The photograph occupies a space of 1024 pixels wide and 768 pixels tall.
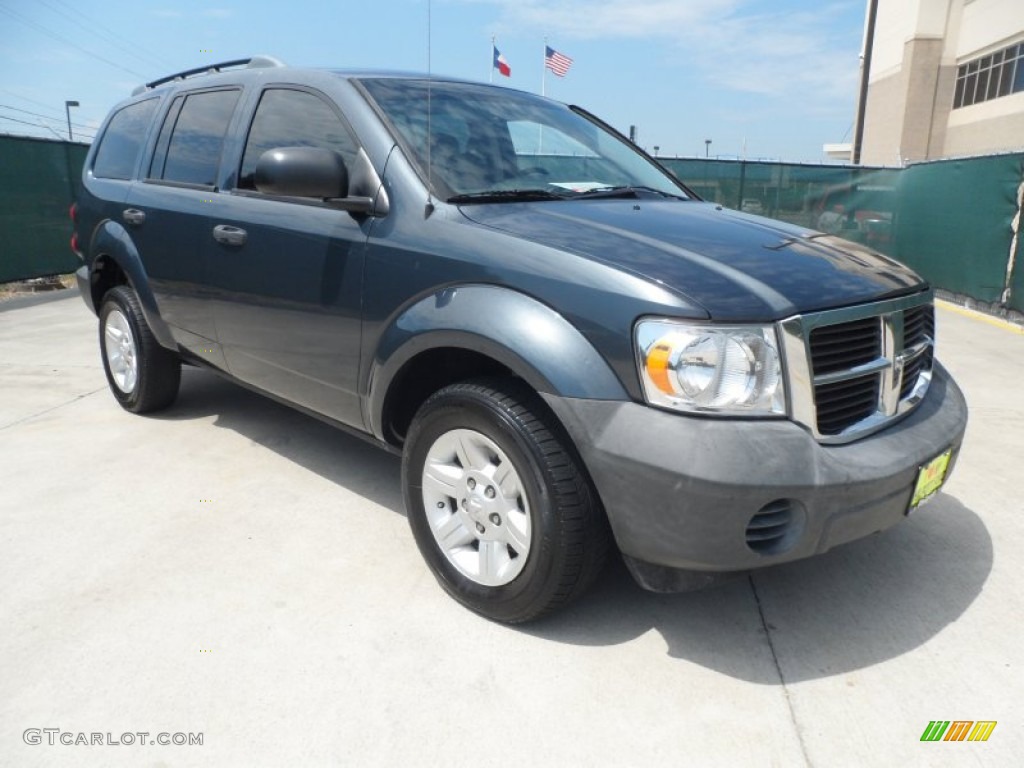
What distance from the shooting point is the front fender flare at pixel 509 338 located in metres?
2.20

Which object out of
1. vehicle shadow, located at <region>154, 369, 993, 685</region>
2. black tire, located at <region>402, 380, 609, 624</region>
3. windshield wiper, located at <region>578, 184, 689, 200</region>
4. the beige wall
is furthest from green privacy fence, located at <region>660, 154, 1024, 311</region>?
the beige wall

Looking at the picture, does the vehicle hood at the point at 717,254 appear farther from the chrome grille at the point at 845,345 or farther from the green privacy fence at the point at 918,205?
the green privacy fence at the point at 918,205

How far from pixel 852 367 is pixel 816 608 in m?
0.90

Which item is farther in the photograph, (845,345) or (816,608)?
(816,608)

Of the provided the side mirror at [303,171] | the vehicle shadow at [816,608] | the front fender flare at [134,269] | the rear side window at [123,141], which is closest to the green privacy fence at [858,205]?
the rear side window at [123,141]

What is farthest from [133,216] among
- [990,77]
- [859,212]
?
[990,77]

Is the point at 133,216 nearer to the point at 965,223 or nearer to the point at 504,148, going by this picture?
the point at 504,148

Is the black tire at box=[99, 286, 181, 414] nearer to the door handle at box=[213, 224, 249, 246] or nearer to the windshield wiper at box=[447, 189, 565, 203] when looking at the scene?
the door handle at box=[213, 224, 249, 246]

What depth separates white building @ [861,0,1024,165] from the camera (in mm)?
28219

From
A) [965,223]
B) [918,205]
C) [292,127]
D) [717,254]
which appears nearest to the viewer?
[717,254]

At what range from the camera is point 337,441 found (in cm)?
429

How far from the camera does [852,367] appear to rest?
7.69 feet

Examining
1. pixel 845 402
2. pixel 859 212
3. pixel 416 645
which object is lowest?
pixel 416 645

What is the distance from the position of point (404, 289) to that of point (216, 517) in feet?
4.65
